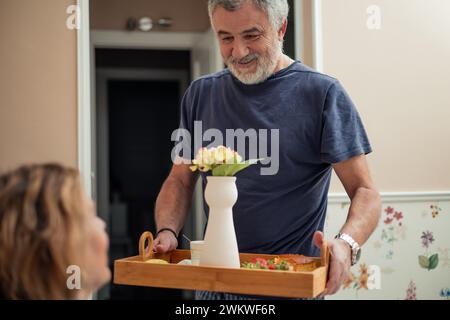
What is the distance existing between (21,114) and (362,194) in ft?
7.14

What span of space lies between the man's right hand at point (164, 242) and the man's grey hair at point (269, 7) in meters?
0.60

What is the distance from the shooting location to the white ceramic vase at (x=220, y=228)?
1.35m

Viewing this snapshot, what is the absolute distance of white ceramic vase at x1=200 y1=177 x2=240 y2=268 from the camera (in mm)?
1349

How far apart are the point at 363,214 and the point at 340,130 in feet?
0.71

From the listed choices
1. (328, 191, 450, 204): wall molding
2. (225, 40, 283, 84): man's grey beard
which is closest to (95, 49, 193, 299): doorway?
(328, 191, 450, 204): wall molding

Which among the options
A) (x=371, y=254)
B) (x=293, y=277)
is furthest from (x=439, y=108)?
(x=293, y=277)

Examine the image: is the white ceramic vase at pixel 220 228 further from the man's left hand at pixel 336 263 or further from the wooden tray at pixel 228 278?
the man's left hand at pixel 336 263

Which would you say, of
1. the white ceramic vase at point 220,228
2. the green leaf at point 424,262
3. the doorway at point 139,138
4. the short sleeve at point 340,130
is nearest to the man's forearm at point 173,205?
the white ceramic vase at point 220,228

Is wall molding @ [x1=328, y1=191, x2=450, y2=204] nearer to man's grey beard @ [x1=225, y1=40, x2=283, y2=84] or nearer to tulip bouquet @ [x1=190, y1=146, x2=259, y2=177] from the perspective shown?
man's grey beard @ [x1=225, y1=40, x2=283, y2=84]

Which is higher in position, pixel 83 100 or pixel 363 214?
pixel 83 100

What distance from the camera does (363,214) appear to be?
4.88 ft

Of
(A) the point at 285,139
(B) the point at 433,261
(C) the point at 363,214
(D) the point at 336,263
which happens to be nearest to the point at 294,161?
(A) the point at 285,139

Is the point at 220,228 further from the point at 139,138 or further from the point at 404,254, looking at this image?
the point at 139,138

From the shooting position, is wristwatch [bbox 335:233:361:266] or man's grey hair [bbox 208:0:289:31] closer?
wristwatch [bbox 335:233:361:266]
